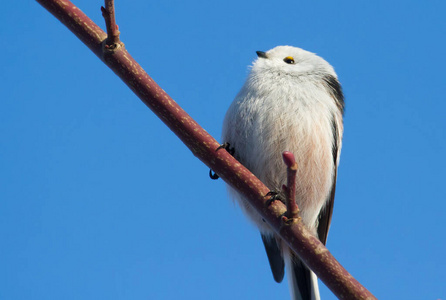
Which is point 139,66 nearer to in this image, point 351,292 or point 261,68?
point 351,292

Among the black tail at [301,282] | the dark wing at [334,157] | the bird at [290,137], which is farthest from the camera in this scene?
the dark wing at [334,157]

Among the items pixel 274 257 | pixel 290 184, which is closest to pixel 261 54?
pixel 274 257

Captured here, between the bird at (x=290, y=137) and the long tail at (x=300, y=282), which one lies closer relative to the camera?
the long tail at (x=300, y=282)

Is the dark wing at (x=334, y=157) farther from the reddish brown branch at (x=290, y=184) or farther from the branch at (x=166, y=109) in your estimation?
the reddish brown branch at (x=290, y=184)

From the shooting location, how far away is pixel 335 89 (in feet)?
14.0

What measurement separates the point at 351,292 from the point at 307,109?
2.05 meters

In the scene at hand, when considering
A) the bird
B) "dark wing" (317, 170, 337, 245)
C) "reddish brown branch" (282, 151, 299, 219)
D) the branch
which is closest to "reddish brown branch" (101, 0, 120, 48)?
the branch

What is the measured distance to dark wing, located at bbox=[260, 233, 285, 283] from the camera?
12.6ft

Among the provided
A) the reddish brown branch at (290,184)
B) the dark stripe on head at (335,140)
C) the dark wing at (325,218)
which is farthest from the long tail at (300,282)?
the reddish brown branch at (290,184)

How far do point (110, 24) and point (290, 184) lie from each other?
1036 millimetres

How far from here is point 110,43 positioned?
2.21 metres

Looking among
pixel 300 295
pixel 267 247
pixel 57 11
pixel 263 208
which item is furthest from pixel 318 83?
pixel 57 11

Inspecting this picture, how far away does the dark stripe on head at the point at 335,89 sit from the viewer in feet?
13.7

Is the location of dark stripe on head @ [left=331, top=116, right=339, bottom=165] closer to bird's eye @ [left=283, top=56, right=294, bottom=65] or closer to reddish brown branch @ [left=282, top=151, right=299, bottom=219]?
bird's eye @ [left=283, top=56, right=294, bottom=65]
